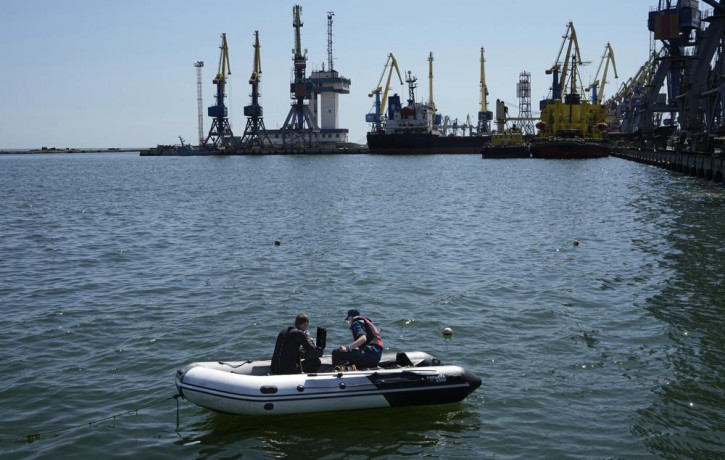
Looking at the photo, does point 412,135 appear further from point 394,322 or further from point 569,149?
point 394,322

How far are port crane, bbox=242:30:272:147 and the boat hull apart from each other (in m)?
85.0

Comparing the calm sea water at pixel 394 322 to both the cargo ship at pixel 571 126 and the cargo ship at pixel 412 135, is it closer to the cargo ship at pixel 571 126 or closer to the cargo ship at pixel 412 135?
the cargo ship at pixel 571 126

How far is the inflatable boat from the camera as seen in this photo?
40.4 feet

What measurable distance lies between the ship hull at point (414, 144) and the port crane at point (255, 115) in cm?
3526

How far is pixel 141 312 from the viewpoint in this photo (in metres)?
20.2

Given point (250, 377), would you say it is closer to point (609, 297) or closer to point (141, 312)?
point (141, 312)

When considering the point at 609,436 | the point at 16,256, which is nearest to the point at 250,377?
the point at 609,436

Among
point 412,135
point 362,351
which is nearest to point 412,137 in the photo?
point 412,135

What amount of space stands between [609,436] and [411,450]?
11.2 feet

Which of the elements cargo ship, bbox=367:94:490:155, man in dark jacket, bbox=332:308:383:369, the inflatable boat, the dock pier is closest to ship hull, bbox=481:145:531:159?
cargo ship, bbox=367:94:490:155

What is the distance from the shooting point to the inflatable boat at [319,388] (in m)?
12.3

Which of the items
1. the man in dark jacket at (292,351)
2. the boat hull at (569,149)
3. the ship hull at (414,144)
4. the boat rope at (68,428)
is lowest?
the boat rope at (68,428)

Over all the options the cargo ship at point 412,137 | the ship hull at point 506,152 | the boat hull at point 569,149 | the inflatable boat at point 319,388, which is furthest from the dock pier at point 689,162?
the cargo ship at point 412,137

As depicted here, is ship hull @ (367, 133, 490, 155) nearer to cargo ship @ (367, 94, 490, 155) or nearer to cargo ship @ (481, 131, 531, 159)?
cargo ship @ (367, 94, 490, 155)
